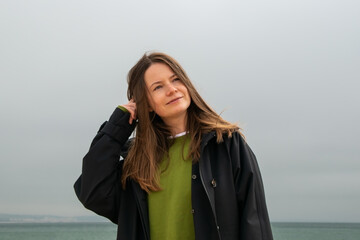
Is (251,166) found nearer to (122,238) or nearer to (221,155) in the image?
(221,155)

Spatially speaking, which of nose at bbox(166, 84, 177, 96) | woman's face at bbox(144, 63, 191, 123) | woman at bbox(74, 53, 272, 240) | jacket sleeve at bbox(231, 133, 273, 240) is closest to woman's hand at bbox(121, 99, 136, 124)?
woman at bbox(74, 53, 272, 240)

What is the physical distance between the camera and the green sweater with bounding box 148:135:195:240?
290 cm

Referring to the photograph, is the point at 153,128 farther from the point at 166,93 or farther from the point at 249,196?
the point at 249,196

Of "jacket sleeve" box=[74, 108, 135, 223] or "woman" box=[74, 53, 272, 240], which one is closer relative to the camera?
"woman" box=[74, 53, 272, 240]

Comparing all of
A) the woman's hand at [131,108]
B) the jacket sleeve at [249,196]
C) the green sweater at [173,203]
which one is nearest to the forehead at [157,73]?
the woman's hand at [131,108]

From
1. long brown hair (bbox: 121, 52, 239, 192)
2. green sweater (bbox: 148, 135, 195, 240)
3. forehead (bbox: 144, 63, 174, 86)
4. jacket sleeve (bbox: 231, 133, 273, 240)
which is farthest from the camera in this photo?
forehead (bbox: 144, 63, 174, 86)

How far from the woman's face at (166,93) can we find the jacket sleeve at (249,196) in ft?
1.56

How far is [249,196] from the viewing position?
279 cm

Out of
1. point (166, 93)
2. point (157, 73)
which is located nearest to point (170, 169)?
point (166, 93)

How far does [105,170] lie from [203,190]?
0.75m

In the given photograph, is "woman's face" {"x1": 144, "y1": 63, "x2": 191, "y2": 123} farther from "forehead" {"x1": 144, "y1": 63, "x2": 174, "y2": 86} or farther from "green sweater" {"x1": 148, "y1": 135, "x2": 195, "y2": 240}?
"green sweater" {"x1": 148, "y1": 135, "x2": 195, "y2": 240}

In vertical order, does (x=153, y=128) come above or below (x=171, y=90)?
below

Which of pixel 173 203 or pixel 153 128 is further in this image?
pixel 153 128

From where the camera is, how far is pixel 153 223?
303 centimetres
